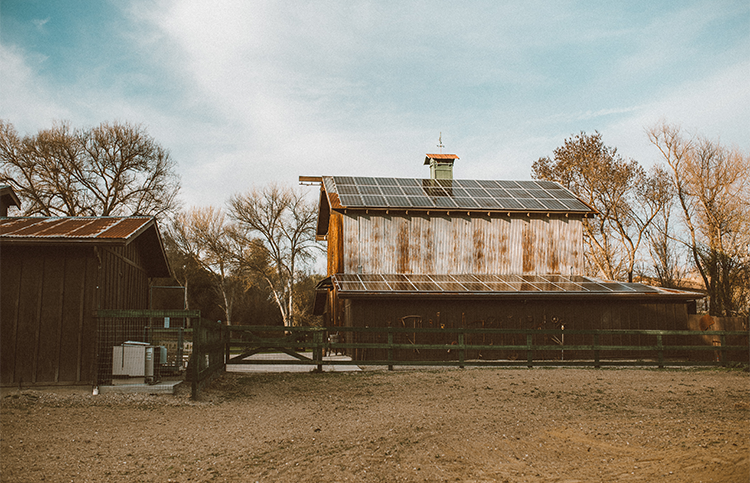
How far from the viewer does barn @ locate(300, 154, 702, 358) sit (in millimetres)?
21484

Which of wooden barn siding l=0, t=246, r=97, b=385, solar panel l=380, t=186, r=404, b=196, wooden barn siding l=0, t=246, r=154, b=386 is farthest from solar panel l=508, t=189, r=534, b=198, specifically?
wooden barn siding l=0, t=246, r=97, b=385

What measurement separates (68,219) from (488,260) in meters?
17.9

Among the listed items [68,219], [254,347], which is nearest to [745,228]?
[254,347]

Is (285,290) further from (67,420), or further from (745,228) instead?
(67,420)

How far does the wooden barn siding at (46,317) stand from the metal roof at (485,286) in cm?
1032

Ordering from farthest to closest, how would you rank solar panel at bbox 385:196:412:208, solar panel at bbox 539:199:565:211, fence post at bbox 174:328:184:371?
solar panel at bbox 539:199:565:211 → solar panel at bbox 385:196:412:208 → fence post at bbox 174:328:184:371

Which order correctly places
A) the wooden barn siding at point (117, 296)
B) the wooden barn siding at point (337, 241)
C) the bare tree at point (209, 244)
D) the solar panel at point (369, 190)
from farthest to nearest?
the bare tree at point (209, 244) < the solar panel at point (369, 190) < the wooden barn siding at point (337, 241) < the wooden barn siding at point (117, 296)

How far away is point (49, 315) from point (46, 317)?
0.07 meters

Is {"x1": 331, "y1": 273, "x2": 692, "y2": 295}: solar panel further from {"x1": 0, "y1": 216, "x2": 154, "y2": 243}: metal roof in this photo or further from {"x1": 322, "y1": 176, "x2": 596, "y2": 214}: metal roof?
{"x1": 0, "y1": 216, "x2": 154, "y2": 243}: metal roof

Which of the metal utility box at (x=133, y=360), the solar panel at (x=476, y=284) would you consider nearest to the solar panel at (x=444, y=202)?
the solar panel at (x=476, y=284)

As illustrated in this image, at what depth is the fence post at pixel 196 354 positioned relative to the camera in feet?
34.9

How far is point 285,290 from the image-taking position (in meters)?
44.8

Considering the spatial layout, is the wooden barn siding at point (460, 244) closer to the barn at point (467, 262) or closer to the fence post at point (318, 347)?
the barn at point (467, 262)

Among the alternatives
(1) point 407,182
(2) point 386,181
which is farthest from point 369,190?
(1) point 407,182
